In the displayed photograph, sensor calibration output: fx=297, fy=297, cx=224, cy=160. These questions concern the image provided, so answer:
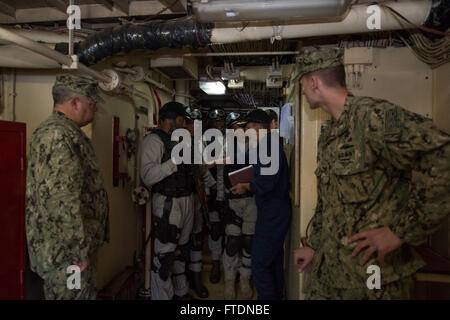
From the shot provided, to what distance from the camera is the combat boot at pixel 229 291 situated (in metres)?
3.32

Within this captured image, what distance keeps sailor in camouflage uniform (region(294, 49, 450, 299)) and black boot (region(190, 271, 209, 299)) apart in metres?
2.01

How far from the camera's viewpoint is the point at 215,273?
148 inches

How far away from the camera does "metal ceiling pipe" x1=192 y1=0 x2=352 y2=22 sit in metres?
1.68

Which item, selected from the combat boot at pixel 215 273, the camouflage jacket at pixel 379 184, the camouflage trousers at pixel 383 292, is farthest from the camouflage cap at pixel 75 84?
the combat boot at pixel 215 273

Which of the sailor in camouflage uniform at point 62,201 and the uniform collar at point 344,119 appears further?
the sailor in camouflage uniform at point 62,201

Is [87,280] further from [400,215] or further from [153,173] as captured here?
[400,215]

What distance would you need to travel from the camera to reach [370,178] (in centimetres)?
138

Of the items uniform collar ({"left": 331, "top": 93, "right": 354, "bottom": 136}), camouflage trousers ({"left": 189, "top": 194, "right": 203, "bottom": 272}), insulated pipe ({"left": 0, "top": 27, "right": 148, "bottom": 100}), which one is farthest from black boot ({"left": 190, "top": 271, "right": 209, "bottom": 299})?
uniform collar ({"left": 331, "top": 93, "right": 354, "bottom": 136})

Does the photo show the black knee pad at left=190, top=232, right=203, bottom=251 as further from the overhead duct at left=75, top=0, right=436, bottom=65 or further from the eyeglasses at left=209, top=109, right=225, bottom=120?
the overhead duct at left=75, top=0, right=436, bottom=65

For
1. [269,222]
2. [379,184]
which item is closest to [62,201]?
[379,184]

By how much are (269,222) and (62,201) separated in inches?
70.6

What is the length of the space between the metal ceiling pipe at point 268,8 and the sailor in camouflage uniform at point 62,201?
976 mm

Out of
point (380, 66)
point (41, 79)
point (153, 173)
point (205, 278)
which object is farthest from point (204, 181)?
point (380, 66)

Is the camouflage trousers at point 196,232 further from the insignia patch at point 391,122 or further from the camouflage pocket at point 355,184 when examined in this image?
the insignia patch at point 391,122
